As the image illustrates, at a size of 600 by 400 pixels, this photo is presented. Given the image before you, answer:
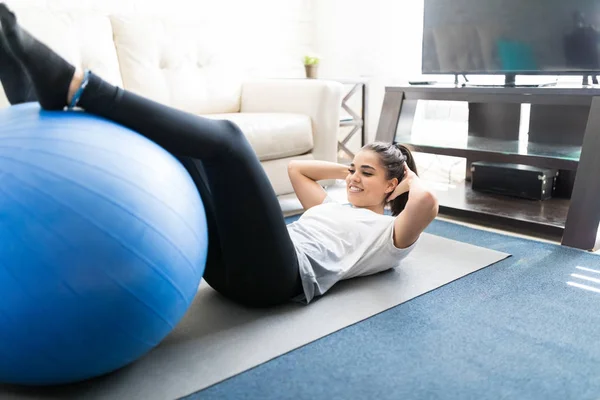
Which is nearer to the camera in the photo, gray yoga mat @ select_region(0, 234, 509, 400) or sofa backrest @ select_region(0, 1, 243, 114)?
gray yoga mat @ select_region(0, 234, 509, 400)

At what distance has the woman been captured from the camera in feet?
3.49

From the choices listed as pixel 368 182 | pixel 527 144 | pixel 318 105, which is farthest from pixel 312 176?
pixel 527 144

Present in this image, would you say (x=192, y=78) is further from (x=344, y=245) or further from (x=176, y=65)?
(x=344, y=245)

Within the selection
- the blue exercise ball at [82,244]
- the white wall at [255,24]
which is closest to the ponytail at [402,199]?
the blue exercise ball at [82,244]

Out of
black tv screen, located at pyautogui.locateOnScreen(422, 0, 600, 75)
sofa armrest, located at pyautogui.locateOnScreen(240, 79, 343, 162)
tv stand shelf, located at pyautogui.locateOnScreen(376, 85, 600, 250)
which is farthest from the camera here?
sofa armrest, located at pyautogui.locateOnScreen(240, 79, 343, 162)

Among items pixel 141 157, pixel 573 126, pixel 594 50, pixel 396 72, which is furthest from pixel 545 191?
pixel 141 157

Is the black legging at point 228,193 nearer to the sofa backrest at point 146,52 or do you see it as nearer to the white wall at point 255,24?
the sofa backrest at point 146,52

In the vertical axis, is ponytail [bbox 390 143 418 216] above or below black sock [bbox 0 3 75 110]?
below

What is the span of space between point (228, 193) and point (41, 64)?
48 cm

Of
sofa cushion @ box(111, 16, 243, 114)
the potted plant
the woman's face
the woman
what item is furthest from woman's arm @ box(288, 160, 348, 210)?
the potted plant

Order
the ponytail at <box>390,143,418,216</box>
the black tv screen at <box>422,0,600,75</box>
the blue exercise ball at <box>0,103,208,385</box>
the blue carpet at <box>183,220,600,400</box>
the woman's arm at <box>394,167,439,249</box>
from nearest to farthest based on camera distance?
the blue exercise ball at <box>0,103,208,385</box>
the blue carpet at <box>183,220,600,400</box>
the woman's arm at <box>394,167,439,249</box>
the ponytail at <box>390,143,418,216</box>
the black tv screen at <box>422,0,600,75</box>

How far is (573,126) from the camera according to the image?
2662 millimetres

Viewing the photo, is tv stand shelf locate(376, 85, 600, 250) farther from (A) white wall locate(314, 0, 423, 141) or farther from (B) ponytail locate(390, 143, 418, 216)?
(A) white wall locate(314, 0, 423, 141)

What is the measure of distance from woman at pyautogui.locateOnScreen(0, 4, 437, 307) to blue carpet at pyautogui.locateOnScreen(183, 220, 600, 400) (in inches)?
8.3
